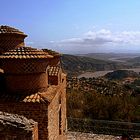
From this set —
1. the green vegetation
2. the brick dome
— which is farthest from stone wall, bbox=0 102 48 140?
the green vegetation

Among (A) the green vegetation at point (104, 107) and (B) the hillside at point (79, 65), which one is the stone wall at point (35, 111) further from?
(B) the hillside at point (79, 65)

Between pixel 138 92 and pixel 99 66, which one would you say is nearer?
pixel 138 92

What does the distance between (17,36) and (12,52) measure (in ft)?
5.64

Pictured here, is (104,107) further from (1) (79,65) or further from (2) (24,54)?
(1) (79,65)

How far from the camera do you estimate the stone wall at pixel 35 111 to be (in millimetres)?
8930

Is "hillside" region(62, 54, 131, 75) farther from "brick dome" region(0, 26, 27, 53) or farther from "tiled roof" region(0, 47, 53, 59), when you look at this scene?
"tiled roof" region(0, 47, 53, 59)

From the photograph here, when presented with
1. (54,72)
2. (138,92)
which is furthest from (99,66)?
(54,72)

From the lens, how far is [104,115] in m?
25.4

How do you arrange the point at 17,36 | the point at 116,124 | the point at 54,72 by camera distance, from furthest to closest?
1. the point at 116,124
2. the point at 54,72
3. the point at 17,36

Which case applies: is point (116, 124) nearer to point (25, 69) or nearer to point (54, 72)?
point (54, 72)

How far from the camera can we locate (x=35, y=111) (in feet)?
29.4

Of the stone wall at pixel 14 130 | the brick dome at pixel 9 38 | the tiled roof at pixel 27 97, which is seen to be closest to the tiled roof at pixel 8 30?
the brick dome at pixel 9 38

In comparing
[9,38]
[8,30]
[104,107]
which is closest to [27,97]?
[9,38]

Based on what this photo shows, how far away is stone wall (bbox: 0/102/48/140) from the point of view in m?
8.93
